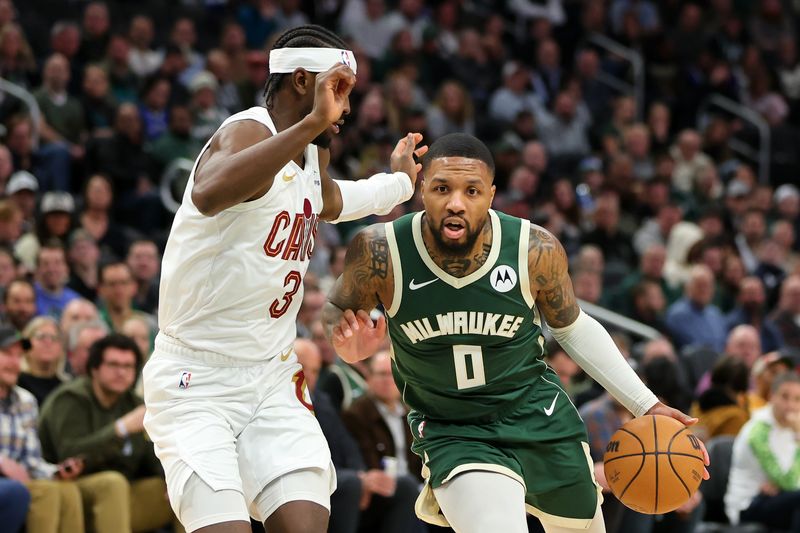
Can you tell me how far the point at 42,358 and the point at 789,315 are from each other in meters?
7.88

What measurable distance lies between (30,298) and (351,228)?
4.46 m

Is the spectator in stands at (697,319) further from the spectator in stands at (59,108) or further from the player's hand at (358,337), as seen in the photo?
the player's hand at (358,337)

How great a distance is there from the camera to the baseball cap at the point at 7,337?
7.72 m

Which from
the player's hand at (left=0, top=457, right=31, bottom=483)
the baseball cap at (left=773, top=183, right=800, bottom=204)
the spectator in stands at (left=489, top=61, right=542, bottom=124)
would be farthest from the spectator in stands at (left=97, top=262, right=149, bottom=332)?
the baseball cap at (left=773, top=183, right=800, bottom=204)

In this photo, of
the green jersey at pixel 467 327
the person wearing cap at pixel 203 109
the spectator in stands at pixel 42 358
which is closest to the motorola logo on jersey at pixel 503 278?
the green jersey at pixel 467 327

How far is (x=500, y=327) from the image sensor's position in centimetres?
534

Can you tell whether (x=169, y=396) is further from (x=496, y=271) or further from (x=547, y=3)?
(x=547, y=3)

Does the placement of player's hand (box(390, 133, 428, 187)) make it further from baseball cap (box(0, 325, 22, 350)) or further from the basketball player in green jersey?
baseball cap (box(0, 325, 22, 350))

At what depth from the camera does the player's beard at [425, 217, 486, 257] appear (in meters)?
5.30

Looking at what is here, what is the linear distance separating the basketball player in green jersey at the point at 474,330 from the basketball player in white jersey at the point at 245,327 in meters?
0.45

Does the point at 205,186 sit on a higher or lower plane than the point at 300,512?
higher

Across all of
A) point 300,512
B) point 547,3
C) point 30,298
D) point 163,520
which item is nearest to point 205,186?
point 300,512

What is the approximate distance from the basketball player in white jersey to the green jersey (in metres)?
0.57

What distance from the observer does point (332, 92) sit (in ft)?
15.1
